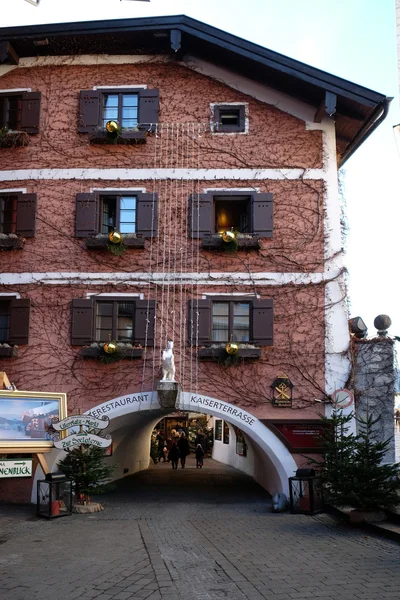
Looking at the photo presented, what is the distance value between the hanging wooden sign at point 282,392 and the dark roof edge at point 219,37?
Result: 659 cm

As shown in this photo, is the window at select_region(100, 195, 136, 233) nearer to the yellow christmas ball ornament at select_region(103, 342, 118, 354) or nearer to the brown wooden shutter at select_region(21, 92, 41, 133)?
the brown wooden shutter at select_region(21, 92, 41, 133)

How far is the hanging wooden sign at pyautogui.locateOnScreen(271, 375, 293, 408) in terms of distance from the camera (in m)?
15.4

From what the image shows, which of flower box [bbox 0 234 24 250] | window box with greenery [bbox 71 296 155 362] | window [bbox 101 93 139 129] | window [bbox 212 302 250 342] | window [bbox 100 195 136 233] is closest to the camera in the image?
window box with greenery [bbox 71 296 155 362]

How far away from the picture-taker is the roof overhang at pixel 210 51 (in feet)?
51.9

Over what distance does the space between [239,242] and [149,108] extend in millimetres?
3998

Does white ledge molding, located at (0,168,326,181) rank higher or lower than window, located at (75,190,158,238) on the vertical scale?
higher

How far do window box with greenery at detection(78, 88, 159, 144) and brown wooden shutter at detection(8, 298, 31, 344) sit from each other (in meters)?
4.24

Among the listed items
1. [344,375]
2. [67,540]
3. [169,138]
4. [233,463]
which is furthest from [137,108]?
[233,463]

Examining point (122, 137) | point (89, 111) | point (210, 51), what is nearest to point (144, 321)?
point (122, 137)

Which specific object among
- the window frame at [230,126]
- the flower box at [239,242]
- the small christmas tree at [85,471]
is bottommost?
the small christmas tree at [85,471]

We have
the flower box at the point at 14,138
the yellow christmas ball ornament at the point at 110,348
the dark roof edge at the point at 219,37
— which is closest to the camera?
the yellow christmas ball ornament at the point at 110,348

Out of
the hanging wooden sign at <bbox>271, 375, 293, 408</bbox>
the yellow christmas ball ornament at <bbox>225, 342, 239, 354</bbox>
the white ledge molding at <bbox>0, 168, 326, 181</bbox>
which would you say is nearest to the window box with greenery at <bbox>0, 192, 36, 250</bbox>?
the white ledge molding at <bbox>0, 168, 326, 181</bbox>

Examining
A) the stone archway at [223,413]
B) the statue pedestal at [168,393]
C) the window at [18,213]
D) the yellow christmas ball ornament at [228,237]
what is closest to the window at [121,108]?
the window at [18,213]

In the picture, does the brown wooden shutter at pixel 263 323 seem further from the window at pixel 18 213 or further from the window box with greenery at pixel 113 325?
the window at pixel 18 213
